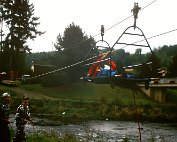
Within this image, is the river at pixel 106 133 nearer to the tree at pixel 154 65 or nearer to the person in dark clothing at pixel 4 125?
the person in dark clothing at pixel 4 125

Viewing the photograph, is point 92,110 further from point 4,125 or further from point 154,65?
point 154,65

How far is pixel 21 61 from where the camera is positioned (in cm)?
6850

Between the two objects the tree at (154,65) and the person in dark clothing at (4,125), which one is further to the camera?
the person in dark clothing at (4,125)

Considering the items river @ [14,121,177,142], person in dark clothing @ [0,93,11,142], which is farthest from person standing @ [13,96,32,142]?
river @ [14,121,177,142]

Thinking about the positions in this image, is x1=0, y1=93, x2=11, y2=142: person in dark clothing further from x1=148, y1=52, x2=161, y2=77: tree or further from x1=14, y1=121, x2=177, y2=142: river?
x1=14, y1=121, x2=177, y2=142: river

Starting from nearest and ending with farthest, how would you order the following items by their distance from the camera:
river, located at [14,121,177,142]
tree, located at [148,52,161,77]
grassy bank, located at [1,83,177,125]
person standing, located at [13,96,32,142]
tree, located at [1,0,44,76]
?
1. tree, located at [148,52,161,77]
2. person standing, located at [13,96,32,142]
3. river, located at [14,121,177,142]
4. grassy bank, located at [1,83,177,125]
5. tree, located at [1,0,44,76]

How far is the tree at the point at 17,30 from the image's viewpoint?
6388cm

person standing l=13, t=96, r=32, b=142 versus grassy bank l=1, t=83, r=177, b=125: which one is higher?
person standing l=13, t=96, r=32, b=142

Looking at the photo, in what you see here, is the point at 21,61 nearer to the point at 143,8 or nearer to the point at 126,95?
the point at 126,95

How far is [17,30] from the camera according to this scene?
211ft

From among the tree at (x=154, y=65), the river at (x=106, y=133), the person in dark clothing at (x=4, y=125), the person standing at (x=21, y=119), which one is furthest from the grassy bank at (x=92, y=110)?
the tree at (x=154, y=65)

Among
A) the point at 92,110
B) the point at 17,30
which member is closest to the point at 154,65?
the point at 92,110

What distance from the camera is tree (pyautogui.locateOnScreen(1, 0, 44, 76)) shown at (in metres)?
63.9

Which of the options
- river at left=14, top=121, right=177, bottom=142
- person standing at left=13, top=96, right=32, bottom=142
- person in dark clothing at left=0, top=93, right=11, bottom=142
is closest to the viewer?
person in dark clothing at left=0, top=93, right=11, bottom=142
